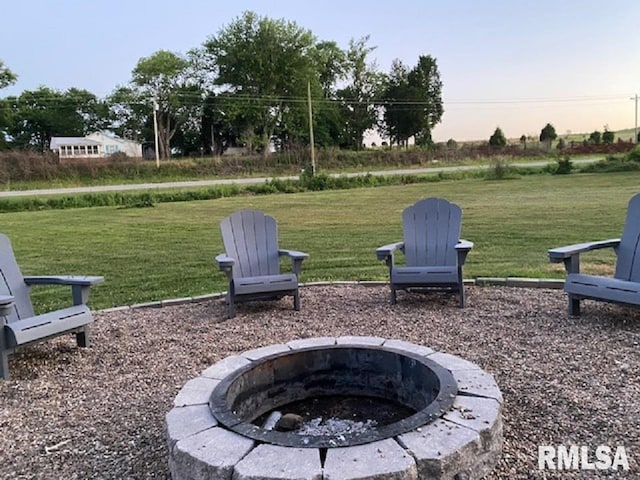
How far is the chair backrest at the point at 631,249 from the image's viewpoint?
3.80 metres

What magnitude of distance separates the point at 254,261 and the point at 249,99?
1391 inches

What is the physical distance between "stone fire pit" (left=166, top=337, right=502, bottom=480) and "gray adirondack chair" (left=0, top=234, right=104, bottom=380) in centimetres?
137

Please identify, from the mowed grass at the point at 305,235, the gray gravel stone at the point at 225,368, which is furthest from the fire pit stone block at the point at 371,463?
the mowed grass at the point at 305,235

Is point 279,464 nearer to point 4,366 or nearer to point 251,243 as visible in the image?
point 4,366

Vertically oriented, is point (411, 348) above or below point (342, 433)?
above

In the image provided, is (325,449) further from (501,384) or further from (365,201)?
(365,201)

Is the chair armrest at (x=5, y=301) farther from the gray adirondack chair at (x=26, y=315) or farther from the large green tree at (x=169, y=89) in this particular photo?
the large green tree at (x=169, y=89)

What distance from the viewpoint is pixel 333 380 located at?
2.70 metres

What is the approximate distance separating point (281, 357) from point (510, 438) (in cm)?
111

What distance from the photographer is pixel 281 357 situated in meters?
2.60

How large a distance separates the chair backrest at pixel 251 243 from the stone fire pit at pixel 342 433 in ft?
6.16

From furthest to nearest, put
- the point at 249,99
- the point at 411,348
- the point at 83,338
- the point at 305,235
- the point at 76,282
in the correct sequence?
the point at 249,99 → the point at 305,235 → the point at 83,338 → the point at 76,282 → the point at 411,348

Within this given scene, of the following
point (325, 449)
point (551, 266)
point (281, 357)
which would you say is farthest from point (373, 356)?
point (551, 266)

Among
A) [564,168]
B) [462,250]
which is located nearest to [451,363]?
[462,250]
